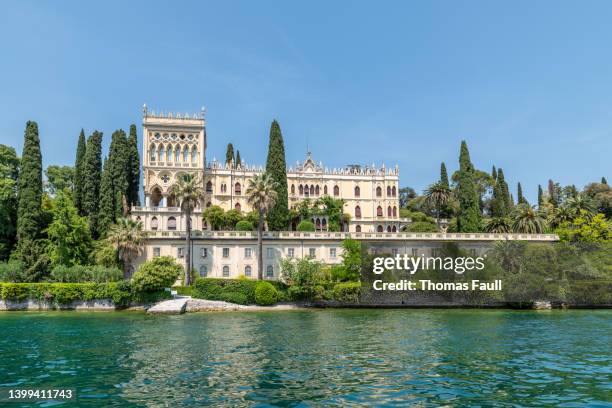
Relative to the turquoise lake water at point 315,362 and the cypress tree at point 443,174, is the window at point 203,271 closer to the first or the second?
the turquoise lake water at point 315,362

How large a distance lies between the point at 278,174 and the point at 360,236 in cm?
1335

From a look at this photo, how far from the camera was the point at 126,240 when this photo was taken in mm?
53844

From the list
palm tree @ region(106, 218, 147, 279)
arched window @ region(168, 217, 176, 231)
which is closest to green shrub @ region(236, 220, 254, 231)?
arched window @ region(168, 217, 176, 231)

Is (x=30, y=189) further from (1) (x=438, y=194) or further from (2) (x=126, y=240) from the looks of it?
(1) (x=438, y=194)

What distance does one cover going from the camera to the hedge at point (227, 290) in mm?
51156

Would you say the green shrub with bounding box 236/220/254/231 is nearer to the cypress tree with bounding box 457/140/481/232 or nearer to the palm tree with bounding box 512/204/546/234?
the cypress tree with bounding box 457/140/481/232

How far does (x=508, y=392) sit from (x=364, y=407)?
17.1 ft

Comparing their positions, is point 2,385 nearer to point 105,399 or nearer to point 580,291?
point 105,399

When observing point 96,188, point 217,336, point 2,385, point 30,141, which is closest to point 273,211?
point 96,188

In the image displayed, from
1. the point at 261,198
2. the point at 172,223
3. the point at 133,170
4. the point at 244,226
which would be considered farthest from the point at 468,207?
the point at 133,170

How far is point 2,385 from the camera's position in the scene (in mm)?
17797

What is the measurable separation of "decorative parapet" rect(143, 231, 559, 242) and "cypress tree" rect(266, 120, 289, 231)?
11.0 feet

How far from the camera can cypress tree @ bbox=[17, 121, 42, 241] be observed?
53.6 meters

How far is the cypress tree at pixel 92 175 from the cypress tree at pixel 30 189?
7.21m
